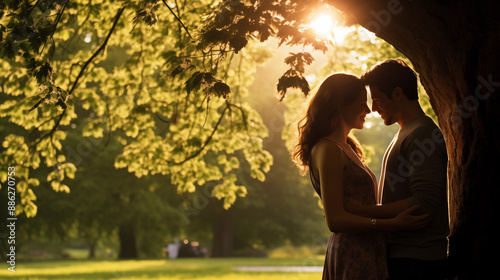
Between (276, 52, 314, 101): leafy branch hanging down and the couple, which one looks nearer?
the couple

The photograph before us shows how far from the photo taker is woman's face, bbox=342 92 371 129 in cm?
393

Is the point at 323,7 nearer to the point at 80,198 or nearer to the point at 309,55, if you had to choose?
the point at 309,55

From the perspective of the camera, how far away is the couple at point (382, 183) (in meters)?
3.60

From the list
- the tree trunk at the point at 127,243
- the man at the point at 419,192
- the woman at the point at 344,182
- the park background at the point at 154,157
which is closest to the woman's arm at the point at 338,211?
the woman at the point at 344,182

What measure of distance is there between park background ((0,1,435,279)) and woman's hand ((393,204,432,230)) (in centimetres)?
98

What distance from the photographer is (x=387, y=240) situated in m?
3.75

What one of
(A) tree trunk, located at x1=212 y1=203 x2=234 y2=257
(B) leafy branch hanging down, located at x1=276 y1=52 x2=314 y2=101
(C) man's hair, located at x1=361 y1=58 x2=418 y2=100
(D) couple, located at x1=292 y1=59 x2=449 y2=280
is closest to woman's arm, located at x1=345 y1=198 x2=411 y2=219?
(D) couple, located at x1=292 y1=59 x2=449 y2=280

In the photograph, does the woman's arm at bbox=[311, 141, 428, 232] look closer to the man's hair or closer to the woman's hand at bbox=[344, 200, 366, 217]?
the woman's hand at bbox=[344, 200, 366, 217]

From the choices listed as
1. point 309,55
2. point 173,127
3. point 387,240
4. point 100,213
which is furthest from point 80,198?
point 387,240

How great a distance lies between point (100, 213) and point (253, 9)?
2461 centimetres

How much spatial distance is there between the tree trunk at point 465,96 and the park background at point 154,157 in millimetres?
1025

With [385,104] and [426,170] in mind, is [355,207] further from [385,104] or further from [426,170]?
[385,104]

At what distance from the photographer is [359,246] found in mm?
3746

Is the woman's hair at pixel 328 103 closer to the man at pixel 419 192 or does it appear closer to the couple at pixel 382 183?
the couple at pixel 382 183
